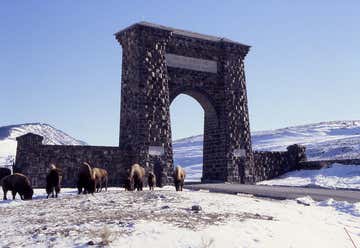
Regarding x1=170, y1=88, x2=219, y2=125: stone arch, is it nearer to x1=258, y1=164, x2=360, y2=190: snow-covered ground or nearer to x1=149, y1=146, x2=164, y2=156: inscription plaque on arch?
x1=149, y1=146, x2=164, y2=156: inscription plaque on arch

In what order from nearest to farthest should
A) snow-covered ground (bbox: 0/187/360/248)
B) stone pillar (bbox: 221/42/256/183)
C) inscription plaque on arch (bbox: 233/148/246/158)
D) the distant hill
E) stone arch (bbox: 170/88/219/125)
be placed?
snow-covered ground (bbox: 0/187/360/248)
stone arch (bbox: 170/88/219/125)
stone pillar (bbox: 221/42/256/183)
inscription plaque on arch (bbox: 233/148/246/158)
the distant hill

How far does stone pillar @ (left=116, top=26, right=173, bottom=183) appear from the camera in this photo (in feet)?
80.9

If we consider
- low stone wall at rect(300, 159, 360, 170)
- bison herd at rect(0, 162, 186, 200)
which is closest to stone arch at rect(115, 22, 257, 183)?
low stone wall at rect(300, 159, 360, 170)

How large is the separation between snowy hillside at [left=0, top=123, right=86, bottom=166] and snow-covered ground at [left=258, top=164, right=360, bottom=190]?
155 ft

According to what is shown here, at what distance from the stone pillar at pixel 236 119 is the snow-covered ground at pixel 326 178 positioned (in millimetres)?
2016

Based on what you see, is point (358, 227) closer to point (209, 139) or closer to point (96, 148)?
point (96, 148)

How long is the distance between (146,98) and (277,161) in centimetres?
1153

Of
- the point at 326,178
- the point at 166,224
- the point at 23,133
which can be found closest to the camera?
the point at 166,224

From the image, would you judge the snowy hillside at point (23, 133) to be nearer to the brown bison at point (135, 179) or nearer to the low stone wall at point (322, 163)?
the low stone wall at point (322, 163)

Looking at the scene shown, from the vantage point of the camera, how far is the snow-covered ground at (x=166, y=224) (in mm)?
7098

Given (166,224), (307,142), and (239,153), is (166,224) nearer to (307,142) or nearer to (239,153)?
(239,153)

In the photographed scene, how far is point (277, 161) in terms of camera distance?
104 ft

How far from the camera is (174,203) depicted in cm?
1084

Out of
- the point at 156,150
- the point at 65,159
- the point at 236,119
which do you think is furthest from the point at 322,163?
the point at 65,159
